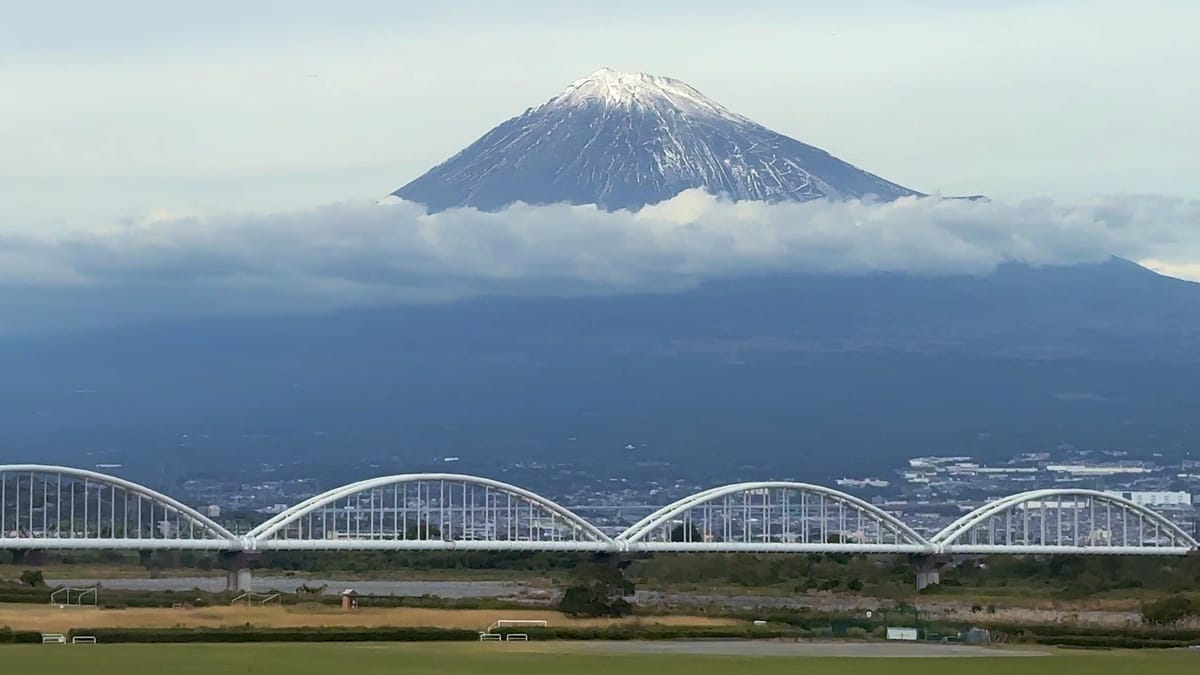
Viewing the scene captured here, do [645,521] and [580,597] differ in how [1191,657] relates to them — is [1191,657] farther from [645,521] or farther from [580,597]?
[645,521]

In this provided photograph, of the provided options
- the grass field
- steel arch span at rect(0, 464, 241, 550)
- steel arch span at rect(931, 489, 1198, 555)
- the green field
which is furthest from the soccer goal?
steel arch span at rect(931, 489, 1198, 555)

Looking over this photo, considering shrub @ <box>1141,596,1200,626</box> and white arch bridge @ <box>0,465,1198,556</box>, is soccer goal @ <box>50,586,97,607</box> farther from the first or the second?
shrub @ <box>1141,596,1200,626</box>

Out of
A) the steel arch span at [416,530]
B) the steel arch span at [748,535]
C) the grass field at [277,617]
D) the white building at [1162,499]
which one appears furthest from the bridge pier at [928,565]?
the white building at [1162,499]

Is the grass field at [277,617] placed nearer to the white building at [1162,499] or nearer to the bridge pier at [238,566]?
the bridge pier at [238,566]

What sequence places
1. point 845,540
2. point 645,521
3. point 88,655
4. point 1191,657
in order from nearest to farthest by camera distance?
point 88,655 < point 1191,657 < point 645,521 < point 845,540

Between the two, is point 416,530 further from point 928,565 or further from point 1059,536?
point 1059,536

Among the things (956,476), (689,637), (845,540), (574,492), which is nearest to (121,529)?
(845,540)
